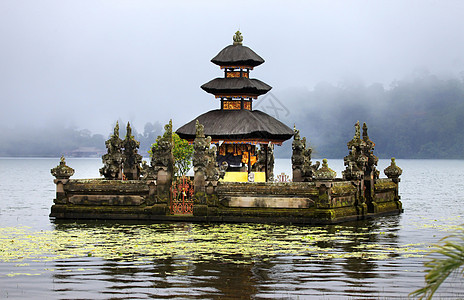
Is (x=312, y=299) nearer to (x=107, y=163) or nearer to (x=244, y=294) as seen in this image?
(x=244, y=294)

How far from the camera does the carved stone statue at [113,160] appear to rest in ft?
130

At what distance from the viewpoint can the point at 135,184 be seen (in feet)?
113

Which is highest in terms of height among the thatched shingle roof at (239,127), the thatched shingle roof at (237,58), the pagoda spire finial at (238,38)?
the pagoda spire finial at (238,38)

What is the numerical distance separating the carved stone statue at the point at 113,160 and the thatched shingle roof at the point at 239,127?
3.65m

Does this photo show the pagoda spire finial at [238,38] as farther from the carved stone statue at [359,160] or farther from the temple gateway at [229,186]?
the carved stone statue at [359,160]

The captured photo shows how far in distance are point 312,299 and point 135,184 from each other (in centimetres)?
1935

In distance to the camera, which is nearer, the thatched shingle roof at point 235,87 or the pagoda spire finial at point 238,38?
the thatched shingle roof at point 235,87

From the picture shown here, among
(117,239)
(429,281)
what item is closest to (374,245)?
(117,239)

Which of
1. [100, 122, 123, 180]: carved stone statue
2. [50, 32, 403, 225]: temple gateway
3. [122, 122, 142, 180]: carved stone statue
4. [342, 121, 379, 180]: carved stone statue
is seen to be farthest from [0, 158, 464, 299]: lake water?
[122, 122, 142, 180]: carved stone statue

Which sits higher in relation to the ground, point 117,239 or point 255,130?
A: point 255,130

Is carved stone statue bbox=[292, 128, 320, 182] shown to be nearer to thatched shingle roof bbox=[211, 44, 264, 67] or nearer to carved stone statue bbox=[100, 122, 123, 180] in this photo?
thatched shingle roof bbox=[211, 44, 264, 67]

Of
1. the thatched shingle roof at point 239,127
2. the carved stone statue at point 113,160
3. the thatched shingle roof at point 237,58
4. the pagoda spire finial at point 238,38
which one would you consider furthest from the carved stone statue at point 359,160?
the carved stone statue at point 113,160

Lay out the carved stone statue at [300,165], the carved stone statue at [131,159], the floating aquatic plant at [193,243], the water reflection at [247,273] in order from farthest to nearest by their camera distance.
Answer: the carved stone statue at [300,165]
the carved stone statue at [131,159]
the floating aquatic plant at [193,243]
the water reflection at [247,273]

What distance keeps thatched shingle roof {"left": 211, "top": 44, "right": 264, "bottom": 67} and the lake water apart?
12.7 meters
